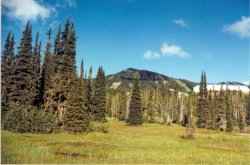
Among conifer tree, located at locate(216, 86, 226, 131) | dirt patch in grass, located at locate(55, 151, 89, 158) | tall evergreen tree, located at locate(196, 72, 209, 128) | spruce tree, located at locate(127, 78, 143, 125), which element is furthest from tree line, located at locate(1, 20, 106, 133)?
conifer tree, located at locate(216, 86, 226, 131)

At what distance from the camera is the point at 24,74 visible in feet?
178

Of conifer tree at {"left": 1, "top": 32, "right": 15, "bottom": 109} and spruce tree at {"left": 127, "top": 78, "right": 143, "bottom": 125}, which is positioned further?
spruce tree at {"left": 127, "top": 78, "right": 143, "bottom": 125}

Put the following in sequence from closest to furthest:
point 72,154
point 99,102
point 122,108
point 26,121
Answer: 1. point 72,154
2. point 26,121
3. point 99,102
4. point 122,108

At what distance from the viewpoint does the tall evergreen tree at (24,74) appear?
51.9 metres

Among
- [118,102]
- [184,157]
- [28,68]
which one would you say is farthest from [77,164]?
[118,102]

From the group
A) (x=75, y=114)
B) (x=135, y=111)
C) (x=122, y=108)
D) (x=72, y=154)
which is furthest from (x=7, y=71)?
(x=122, y=108)

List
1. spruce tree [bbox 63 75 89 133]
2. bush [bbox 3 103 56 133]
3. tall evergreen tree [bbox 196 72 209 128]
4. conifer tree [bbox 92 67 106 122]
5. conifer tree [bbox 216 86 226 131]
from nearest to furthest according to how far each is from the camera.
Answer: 1. bush [bbox 3 103 56 133]
2. spruce tree [bbox 63 75 89 133]
3. conifer tree [bbox 92 67 106 122]
4. tall evergreen tree [bbox 196 72 209 128]
5. conifer tree [bbox 216 86 226 131]

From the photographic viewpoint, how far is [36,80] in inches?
2307

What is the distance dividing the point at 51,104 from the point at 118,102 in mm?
87465

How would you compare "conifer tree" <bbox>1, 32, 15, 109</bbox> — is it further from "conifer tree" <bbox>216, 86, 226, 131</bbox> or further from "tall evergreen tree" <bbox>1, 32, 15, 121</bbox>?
"conifer tree" <bbox>216, 86, 226, 131</bbox>

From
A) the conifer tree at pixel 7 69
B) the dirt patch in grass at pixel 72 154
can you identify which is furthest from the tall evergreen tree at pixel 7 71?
the dirt patch in grass at pixel 72 154

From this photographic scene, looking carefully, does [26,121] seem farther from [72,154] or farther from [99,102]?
[99,102]

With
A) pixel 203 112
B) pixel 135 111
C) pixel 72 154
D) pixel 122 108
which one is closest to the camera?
pixel 72 154

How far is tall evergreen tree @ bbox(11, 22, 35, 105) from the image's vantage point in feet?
170
